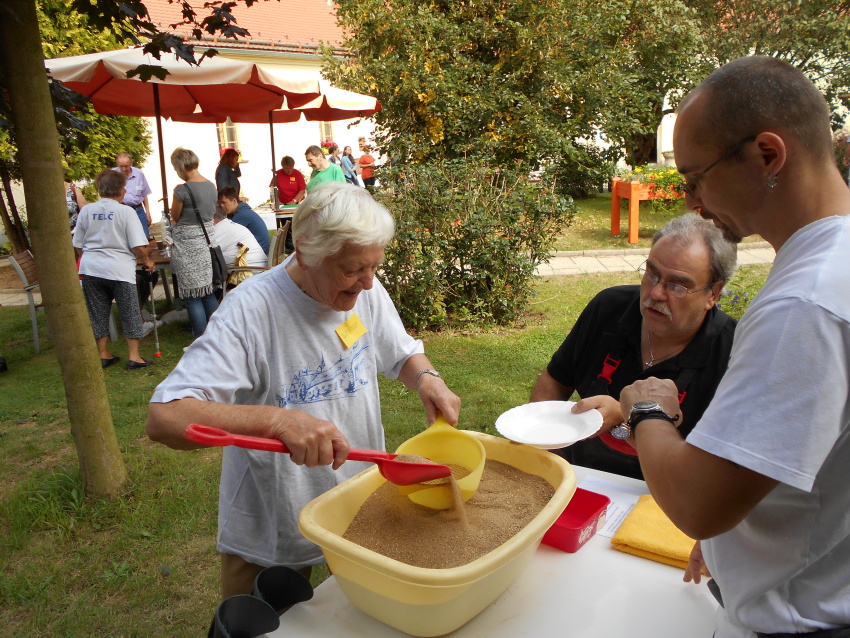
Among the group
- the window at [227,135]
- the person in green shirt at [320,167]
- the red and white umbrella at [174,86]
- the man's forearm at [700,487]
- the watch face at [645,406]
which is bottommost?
the man's forearm at [700,487]

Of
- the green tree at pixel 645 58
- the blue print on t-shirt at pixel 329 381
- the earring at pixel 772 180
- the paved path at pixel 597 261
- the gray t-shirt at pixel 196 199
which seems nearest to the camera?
the earring at pixel 772 180

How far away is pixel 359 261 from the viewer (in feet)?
5.51

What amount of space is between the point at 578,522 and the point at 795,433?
2.80 ft

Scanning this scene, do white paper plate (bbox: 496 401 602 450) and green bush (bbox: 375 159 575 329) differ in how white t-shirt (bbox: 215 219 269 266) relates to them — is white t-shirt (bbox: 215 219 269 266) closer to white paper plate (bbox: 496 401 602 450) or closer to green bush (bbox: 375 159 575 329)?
green bush (bbox: 375 159 575 329)

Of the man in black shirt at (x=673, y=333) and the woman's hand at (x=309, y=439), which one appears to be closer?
the woman's hand at (x=309, y=439)

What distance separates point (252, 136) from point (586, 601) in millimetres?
18467

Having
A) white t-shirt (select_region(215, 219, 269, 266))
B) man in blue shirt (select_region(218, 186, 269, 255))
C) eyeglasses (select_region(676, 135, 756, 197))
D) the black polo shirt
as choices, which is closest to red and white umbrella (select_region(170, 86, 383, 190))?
man in blue shirt (select_region(218, 186, 269, 255))

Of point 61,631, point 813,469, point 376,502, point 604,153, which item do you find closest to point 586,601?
point 376,502

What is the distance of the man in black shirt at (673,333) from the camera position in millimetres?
2166

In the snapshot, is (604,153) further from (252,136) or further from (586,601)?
(586,601)

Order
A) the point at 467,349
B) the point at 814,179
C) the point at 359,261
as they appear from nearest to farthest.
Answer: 1. the point at 814,179
2. the point at 359,261
3. the point at 467,349

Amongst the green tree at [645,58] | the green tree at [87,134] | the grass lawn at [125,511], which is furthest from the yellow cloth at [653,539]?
the green tree at [645,58]

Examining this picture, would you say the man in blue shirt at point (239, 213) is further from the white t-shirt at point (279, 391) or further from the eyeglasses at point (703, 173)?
the eyeglasses at point (703, 173)

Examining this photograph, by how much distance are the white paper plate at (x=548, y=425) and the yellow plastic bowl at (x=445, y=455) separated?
4.6 inches
